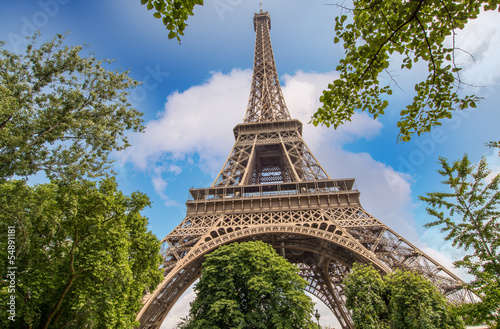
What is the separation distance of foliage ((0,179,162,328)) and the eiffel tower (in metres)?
5.54

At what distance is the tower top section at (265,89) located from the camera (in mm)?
33219

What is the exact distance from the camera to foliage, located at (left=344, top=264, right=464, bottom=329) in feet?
37.7

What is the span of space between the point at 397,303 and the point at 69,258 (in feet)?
46.7

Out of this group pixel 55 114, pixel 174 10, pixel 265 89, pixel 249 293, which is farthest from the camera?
pixel 265 89

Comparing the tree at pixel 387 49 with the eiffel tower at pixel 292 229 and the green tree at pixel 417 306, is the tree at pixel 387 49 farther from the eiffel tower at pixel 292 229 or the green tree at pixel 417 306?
the eiffel tower at pixel 292 229

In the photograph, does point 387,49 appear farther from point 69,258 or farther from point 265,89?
point 265,89

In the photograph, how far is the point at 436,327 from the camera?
36.9ft

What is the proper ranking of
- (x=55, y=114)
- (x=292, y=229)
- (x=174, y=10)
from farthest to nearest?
(x=292, y=229)
(x=55, y=114)
(x=174, y=10)

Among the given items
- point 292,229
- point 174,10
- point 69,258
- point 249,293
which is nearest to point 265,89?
point 292,229

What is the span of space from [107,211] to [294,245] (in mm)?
15458

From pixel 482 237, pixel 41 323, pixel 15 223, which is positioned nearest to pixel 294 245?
pixel 482 237

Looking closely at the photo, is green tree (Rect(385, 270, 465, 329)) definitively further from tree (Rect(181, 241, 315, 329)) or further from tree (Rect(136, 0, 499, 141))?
tree (Rect(136, 0, 499, 141))

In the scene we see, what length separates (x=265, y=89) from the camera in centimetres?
3584

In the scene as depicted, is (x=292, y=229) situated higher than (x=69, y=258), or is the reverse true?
(x=292, y=229)
